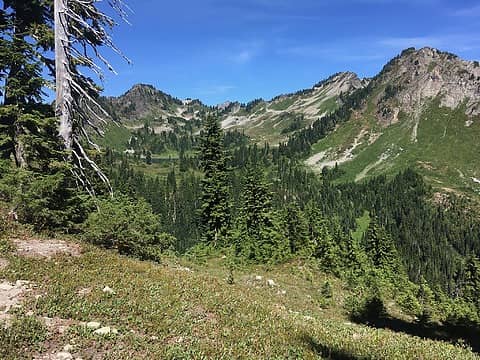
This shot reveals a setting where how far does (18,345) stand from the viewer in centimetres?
679

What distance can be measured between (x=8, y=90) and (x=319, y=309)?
19948 mm

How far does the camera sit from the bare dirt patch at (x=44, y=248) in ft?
37.7

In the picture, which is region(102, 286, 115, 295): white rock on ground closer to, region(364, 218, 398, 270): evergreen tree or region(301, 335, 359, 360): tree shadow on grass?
region(301, 335, 359, 360): tree shadow on grass

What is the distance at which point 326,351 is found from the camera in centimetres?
895

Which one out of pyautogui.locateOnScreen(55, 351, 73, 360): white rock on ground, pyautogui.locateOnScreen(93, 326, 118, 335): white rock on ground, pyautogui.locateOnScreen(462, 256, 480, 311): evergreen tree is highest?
pyautogui.locateOnScreen(93, 326, 118, 335): white rock on ground

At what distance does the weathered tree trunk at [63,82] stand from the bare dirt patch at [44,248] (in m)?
4.82

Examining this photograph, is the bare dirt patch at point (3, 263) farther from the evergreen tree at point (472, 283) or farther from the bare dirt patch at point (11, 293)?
the evergreen tree at point (472, 283)

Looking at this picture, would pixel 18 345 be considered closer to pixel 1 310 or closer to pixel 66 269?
pixel 1 310

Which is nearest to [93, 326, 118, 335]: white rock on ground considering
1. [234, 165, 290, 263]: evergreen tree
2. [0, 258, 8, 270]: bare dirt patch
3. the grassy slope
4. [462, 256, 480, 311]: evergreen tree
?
the grassy slope

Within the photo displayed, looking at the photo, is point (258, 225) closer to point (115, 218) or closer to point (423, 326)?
point (423, 326)

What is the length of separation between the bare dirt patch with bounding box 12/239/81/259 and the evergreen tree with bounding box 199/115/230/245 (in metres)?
25.7

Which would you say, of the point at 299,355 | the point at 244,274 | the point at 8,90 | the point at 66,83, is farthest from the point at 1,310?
the point at 244,274

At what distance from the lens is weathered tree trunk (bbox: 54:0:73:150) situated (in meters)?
15.9

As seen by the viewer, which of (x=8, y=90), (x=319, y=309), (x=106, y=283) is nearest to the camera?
(x=106, y=283)
